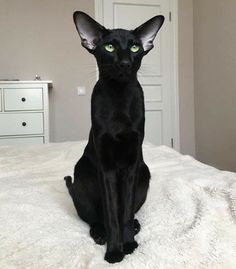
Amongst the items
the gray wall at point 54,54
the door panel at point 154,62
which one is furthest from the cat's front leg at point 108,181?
the door panel at point 154,62

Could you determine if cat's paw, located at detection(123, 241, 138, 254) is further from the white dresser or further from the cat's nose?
the white dresser

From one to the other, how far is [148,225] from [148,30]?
1.74 feet

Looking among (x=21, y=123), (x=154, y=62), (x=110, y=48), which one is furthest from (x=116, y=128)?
(x=154, y=62)

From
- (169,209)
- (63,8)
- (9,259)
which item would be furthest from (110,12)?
(9,259)

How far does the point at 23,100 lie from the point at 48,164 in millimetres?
1330

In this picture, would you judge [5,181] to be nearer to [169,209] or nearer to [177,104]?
[169,209]

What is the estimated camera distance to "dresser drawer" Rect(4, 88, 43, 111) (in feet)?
8.91

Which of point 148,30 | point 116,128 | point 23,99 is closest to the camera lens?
point 116,128

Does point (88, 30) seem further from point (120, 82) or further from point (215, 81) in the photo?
point (215, 81)

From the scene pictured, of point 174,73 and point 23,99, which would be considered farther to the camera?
point 174,73

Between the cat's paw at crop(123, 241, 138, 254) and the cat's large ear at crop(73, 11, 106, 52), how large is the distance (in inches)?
19.7

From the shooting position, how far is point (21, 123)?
2.74 m

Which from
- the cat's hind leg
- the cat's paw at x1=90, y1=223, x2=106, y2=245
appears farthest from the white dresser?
the cat's paw at x1=90, y1=223, x2=106, y2=245

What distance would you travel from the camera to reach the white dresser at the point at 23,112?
2.72 meters
